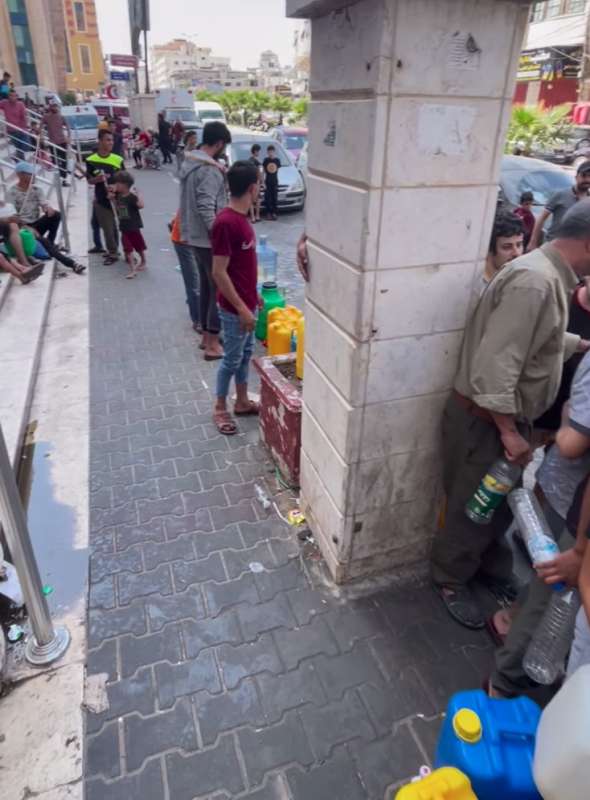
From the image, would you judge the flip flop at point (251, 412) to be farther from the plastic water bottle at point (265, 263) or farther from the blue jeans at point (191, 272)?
the plastic water bottle at point (265, 263)

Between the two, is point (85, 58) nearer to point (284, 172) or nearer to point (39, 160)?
point (39, 160)

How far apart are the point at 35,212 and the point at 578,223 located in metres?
8.48

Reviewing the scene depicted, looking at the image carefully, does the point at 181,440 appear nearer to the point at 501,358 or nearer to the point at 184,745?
the point at 184,745

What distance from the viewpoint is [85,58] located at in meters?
71.7

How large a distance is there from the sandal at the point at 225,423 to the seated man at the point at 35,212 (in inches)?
217

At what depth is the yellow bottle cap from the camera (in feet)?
4.96

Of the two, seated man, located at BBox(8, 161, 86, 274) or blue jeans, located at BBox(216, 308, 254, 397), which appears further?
seated man, located at BBox(8, 161, 86, 274)

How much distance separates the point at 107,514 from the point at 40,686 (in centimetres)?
120

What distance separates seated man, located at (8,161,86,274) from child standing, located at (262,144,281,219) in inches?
211

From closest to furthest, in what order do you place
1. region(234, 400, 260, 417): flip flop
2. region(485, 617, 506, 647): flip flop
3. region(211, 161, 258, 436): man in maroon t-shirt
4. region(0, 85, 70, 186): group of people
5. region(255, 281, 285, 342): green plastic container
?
region(485, 617, 506, 647): flip flop
region(211, 161, 258, 436): man in maroon t-shirt
region(234, 400, 260, 417): flip flop
region(255, 281, 285, 342): green plastic container
region(0, 85, 70, 186): group of people

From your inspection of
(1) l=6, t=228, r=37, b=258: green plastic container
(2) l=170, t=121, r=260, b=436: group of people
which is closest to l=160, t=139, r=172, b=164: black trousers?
(1) l=6, t=228, r=37, b=258: green plastic container

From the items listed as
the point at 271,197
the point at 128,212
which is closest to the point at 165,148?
the point at 271,197

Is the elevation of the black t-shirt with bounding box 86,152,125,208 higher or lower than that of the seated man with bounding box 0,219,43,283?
higher

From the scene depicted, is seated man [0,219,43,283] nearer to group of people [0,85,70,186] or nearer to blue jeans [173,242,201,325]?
blue jeans [173,242,201,325]
